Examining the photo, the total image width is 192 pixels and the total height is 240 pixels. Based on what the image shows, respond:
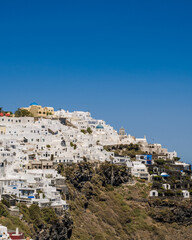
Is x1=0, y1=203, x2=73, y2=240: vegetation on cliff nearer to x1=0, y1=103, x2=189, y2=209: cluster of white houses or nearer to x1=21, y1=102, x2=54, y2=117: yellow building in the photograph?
x1=0, y1=103, x2=189, y2=209: cluster of white houses

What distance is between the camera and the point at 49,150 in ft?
271

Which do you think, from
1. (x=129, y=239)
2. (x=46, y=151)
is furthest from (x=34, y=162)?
(x=129, y=239)

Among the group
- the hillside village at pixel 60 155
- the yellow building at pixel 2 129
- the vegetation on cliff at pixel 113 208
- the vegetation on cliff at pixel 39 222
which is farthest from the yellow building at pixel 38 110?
the vegetation on cliff at pixel 39 222

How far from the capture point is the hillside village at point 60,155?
220 feet

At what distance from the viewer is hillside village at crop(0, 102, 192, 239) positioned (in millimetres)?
67125

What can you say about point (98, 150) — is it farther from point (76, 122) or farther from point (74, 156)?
point (76, 122)

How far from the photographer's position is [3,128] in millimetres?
88875

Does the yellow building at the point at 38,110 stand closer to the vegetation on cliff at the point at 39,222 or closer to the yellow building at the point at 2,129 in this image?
the yellow building at the point at 2,129

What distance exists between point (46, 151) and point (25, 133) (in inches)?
331

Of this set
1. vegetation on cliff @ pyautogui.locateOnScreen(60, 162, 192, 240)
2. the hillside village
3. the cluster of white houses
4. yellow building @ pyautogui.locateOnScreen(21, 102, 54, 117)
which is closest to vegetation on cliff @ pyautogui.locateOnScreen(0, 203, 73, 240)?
the hillside village

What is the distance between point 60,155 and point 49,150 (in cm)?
234

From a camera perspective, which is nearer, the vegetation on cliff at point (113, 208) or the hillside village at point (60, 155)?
the hillside village at point (60, 155)

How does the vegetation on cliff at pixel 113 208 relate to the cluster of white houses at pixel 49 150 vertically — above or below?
below

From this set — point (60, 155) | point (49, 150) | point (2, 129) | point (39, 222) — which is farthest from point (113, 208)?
point (39, 222)
